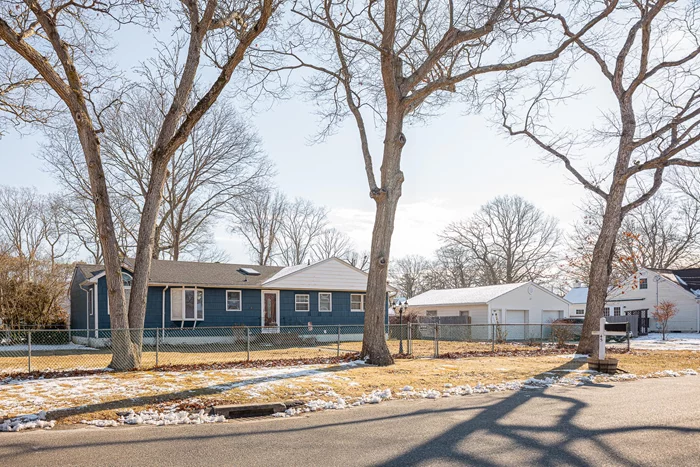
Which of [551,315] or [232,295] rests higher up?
[232,295]

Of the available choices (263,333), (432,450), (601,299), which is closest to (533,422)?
(432,450)

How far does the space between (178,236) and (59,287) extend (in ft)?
28.8

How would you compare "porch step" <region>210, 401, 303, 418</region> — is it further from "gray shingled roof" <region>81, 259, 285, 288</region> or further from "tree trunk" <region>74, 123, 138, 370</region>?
"gray shingled roof" <region>81, 259, 285, 288</region>

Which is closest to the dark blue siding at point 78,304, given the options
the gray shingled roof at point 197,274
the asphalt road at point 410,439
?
the gray shingled roof at point 197,274

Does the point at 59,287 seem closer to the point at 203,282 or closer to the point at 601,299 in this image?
the point at 203,282

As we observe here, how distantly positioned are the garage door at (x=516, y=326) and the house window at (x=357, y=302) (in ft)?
28.1

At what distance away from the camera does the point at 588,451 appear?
5789 mm

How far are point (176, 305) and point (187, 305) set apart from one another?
49 centimetres

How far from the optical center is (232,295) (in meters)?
25.6

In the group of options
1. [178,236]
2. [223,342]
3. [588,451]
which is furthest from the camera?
[178,236]

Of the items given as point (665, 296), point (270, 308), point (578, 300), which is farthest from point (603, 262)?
point (578, 300)

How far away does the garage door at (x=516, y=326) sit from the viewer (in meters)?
31.1

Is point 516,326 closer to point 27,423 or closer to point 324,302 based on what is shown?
point 324,302

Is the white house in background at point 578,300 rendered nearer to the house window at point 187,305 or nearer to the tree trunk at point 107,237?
the house window at point 187,305
